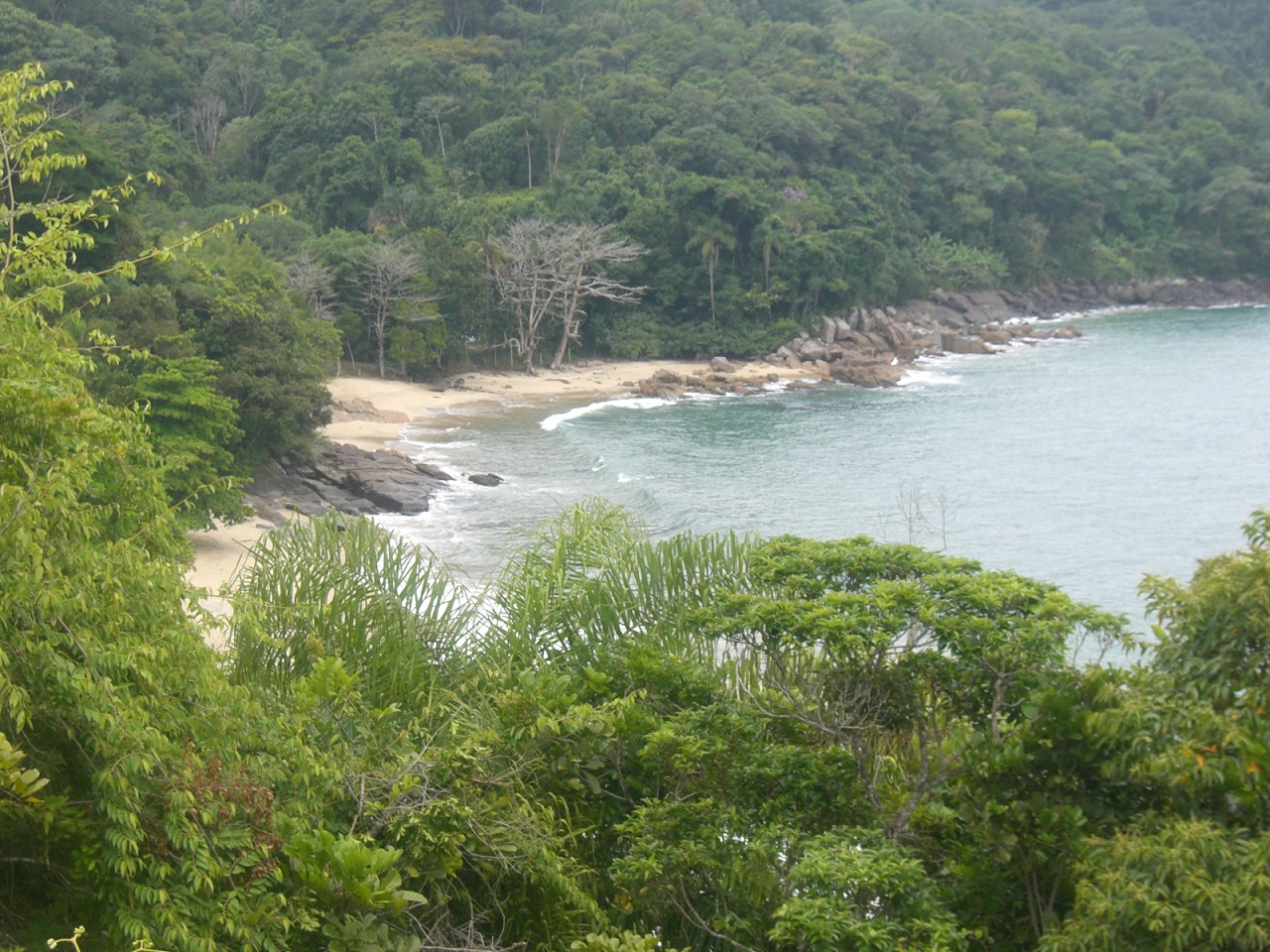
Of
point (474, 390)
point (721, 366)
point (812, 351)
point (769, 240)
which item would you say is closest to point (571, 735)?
point (474, 390)

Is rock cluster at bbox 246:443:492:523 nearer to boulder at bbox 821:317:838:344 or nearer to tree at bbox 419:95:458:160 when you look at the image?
boulder at bbox 821:317:838:344

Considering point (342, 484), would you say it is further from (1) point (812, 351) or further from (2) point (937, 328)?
(2) point (937, 328)

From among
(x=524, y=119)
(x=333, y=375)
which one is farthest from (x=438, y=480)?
(x=524, y=119)

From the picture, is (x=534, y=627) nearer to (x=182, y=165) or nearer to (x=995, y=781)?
(x=995, y=781)

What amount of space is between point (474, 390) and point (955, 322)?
83.8 feet

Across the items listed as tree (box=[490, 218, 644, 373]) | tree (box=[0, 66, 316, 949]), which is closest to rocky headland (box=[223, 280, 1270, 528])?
tree (box=[490, 218, 644, 373])

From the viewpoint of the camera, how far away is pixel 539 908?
5367 millimetres

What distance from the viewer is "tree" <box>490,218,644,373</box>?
4247 centimetres

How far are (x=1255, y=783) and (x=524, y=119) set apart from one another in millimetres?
57281

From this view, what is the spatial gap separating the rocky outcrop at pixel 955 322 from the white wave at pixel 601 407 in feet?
26.7

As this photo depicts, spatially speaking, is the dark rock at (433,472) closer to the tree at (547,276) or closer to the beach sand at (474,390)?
the beach sand at (474,390)

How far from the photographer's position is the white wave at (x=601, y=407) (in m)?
35.1

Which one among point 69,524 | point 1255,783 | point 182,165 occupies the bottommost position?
point 1255,783

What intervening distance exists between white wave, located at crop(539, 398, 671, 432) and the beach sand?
0.99 meters
